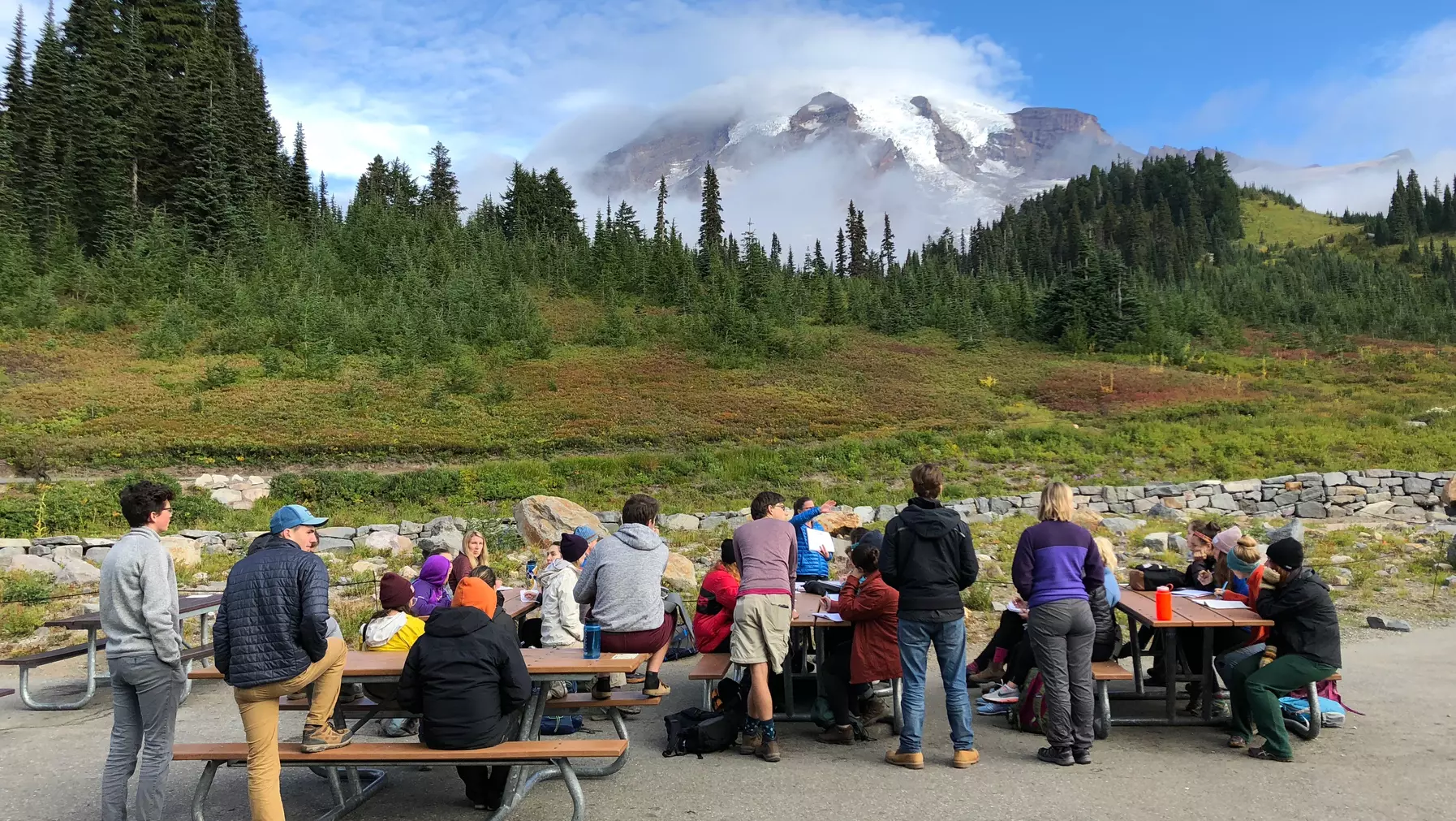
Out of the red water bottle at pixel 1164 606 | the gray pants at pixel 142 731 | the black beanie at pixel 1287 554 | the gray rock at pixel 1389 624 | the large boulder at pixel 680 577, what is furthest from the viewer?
the large boulder at pixel 680 577

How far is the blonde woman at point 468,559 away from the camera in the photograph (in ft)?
25.4

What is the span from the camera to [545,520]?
15.8 meters

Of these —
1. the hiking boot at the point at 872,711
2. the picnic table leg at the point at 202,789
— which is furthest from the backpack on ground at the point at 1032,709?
the picnic table leg at the point at 202,789

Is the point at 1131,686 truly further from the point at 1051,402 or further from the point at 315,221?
Answer: the point at 315,221

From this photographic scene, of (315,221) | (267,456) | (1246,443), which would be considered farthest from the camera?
(315,221)

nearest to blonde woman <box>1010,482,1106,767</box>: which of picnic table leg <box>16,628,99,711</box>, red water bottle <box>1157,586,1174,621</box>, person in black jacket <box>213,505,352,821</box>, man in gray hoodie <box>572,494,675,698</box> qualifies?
red water bottle <box>1157,586,1174,621</box>

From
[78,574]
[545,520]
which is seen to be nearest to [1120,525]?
[545,520]

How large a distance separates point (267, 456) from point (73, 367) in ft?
41.7

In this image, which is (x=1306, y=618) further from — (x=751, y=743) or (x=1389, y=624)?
(x=1389, y=624)

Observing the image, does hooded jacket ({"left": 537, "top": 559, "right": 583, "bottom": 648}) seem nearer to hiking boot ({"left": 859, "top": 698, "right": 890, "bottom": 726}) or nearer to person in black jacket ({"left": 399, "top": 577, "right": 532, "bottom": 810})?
person in black jacket ({"left": 399, "top": 577, "right": 532, "bottom": 810})

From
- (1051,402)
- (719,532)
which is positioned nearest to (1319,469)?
(1051,402)

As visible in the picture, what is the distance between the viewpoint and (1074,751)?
5.46 meters

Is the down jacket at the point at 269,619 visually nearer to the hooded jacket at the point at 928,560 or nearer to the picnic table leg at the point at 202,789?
the picnic table leg at the point at 202,789

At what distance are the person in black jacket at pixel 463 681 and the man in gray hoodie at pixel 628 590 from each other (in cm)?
131
